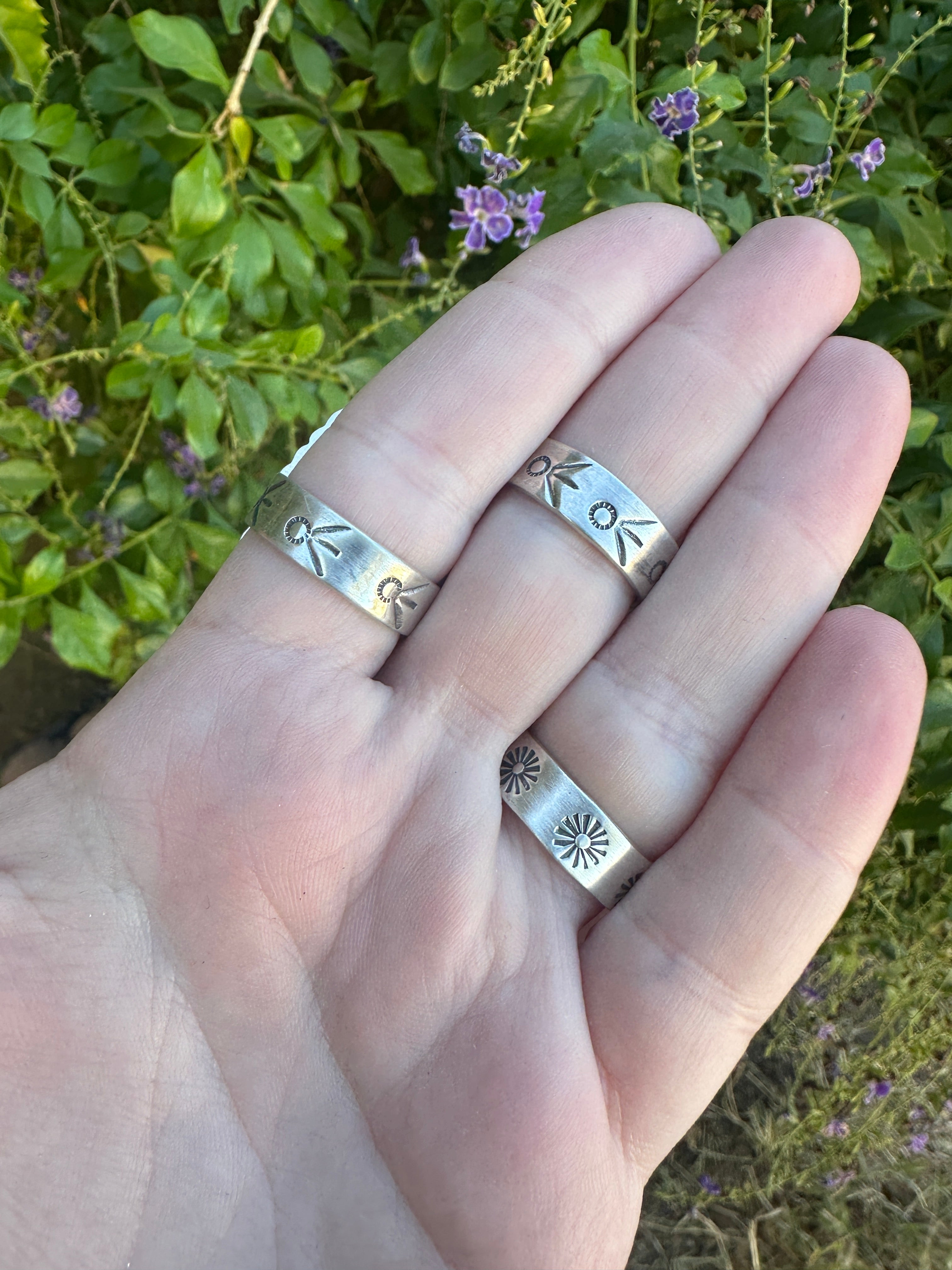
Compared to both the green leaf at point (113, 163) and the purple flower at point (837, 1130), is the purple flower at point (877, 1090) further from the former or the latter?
the green leaf at point (113, 163)

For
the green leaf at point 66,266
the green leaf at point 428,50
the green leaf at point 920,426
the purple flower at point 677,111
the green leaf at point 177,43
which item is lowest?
the green leaf at point 66,266

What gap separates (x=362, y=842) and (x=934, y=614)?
0.98 meters

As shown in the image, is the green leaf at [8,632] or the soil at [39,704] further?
the soil at [39,704]

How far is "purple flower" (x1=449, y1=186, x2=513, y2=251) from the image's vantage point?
1659mm

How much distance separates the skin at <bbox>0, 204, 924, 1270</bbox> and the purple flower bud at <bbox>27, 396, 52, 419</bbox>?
0.83m

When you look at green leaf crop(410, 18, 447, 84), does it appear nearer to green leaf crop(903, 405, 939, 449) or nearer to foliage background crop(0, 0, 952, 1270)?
foliage background crop(0, 0, 952, 1270)

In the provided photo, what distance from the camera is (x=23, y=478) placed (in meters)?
1.81

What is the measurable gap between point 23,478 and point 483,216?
100 centimetres

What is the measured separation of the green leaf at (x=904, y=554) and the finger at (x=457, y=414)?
55 cm

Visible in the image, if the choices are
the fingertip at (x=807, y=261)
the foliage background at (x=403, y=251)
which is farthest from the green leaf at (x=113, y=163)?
the fingertip at (x=807, y=261)

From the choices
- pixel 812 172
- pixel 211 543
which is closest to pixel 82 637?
pixel 211 543

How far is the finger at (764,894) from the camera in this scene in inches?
47.9

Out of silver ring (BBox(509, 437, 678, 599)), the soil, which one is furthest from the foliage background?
the soil

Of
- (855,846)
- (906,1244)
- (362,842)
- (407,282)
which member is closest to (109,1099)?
(362,842)
